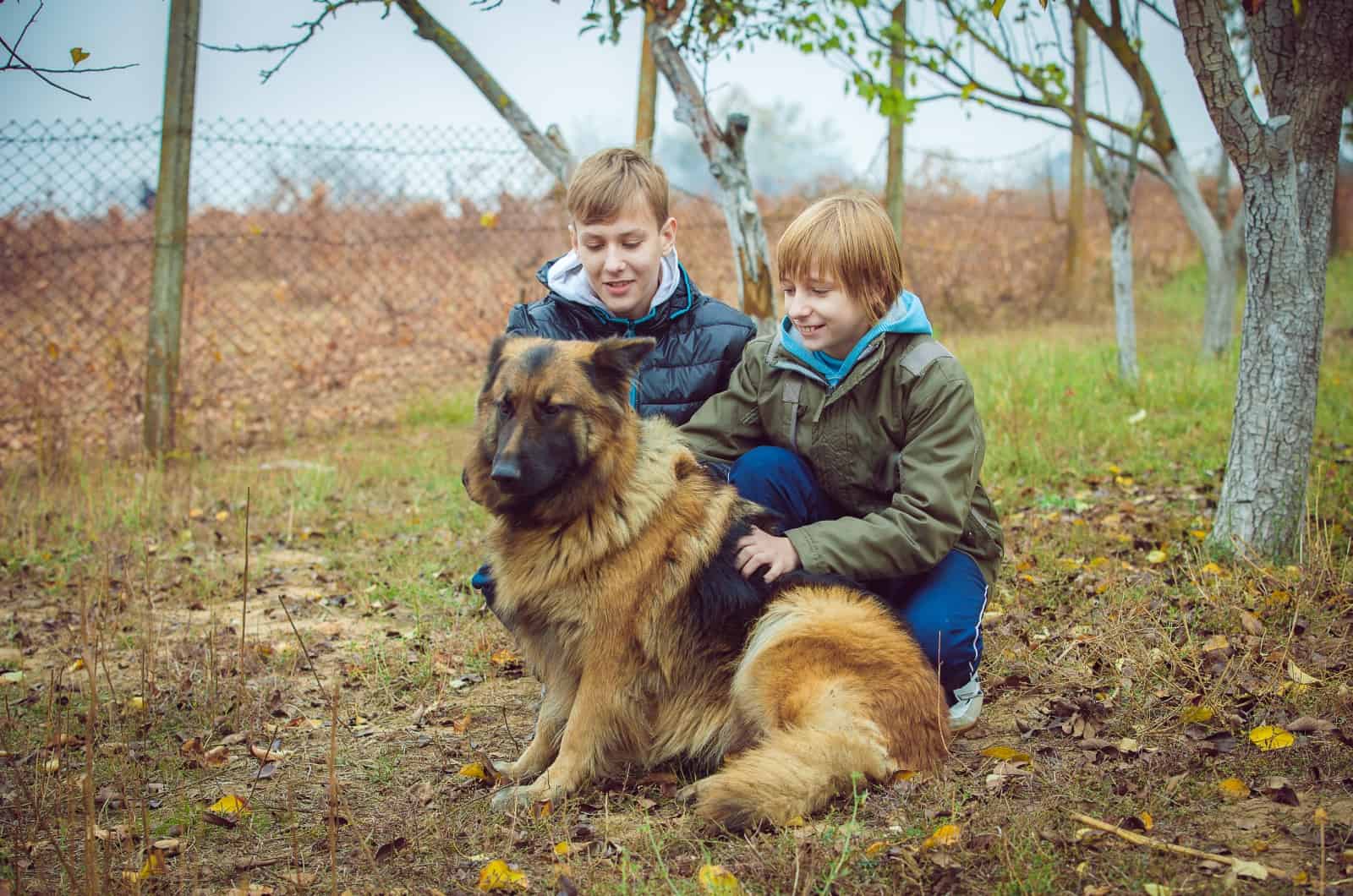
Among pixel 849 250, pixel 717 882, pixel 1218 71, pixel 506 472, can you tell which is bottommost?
pixel 717 882

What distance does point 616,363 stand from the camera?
3.13m

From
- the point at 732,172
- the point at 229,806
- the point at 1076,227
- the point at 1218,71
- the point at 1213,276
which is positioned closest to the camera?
the point at 229,806

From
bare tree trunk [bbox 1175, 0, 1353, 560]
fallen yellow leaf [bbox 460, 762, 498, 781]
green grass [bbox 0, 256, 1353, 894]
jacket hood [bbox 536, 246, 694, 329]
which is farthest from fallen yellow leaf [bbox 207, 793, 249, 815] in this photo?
bare tree trunk [bbox 1175, 0, 1353, 560]

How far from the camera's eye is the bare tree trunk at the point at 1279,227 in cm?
411

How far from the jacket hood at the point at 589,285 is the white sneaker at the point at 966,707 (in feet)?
6.32

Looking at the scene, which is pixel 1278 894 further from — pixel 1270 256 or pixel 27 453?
pixel 27 453

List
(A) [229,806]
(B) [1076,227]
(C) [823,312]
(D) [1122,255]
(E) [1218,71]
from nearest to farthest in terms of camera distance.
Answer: (A) [229,806] → (C) [823,312] → (E) [1218,71] → (D) [1122,255] → (B) [1076,227]

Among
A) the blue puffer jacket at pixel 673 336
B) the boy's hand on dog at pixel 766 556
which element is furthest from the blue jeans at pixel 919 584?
the blue puffer jacket at pixel 673 336

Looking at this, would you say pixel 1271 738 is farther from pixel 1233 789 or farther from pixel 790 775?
pixel 790 775

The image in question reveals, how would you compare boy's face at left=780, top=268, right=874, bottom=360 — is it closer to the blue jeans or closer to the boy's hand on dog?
the blue jeans

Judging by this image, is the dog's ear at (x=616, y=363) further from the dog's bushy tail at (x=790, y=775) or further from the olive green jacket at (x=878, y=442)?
the dog's bushy tail at (x=790, y=775)

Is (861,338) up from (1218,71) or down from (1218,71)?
down

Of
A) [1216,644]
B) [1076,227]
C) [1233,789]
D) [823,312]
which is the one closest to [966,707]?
[1233,789]

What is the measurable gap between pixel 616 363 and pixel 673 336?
1.01 metres
